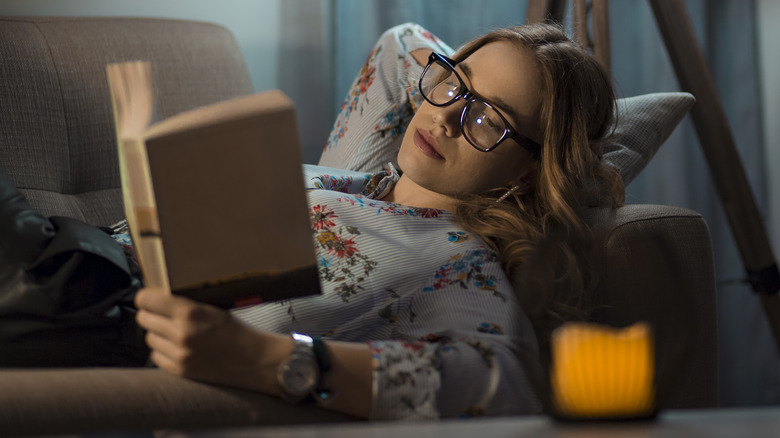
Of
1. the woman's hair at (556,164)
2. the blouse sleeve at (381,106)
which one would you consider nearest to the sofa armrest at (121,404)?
the woman's hair at (556,164)

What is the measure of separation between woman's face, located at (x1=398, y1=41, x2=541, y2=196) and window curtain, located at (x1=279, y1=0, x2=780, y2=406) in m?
0.85

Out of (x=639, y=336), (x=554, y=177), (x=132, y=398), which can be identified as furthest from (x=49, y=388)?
(x=554, y=177)

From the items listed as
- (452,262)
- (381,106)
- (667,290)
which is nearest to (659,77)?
(381,106)

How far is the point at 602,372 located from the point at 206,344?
0.37 meters

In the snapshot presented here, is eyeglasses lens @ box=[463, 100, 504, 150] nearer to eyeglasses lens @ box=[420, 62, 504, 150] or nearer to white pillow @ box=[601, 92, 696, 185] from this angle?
eyeglasses lens @ box=[420, 62, 504, 150]

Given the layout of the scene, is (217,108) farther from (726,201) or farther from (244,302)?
(726,201)

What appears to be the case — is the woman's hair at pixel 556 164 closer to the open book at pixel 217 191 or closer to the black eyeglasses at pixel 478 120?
the black eyeglasses at pixel 478 120

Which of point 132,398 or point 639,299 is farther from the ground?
point 639,299

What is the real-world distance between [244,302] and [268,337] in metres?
0.07

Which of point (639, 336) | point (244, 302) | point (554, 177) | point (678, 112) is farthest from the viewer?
point (678, 112)

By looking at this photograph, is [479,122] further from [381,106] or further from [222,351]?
[222,351]

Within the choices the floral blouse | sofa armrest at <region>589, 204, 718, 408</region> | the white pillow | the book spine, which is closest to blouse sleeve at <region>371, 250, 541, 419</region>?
the floral blouse

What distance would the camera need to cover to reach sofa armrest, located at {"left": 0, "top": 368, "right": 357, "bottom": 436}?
631 mm

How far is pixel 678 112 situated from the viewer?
1.48 meters
